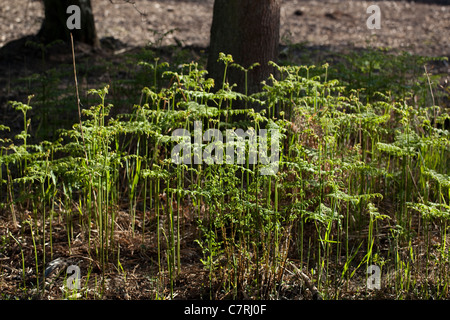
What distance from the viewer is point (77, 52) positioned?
7836mm

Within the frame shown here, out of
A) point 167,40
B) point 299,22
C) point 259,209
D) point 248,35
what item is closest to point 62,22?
point 167,40

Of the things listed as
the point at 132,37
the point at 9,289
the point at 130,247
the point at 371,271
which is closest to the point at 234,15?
the point at 130,247

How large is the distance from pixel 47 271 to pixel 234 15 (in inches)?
109

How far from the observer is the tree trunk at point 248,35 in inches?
195

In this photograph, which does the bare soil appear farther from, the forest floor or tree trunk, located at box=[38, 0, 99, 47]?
tree trunk, located at box=[38, 0, 99, 47]

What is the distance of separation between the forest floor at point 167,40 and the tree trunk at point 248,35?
76 cm

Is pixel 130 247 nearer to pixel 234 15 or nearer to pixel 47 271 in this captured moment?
pixel 47 271

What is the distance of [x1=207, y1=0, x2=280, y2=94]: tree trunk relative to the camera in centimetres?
495

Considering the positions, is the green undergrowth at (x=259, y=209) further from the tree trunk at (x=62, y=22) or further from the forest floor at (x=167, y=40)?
the tree trunk at (x=62, y=22)

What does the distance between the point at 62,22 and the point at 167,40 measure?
212 centimetres

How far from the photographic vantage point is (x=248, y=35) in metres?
4.98

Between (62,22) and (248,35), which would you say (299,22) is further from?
(248,35)

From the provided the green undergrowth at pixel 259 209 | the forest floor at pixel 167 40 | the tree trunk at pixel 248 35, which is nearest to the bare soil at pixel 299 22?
the forest floor at pixel 167 40

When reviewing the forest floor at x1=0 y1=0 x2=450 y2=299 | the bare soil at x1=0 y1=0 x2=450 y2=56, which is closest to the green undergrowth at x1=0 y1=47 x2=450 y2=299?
the forest floor at x1=0 y1=0 x2=450 y2=299
